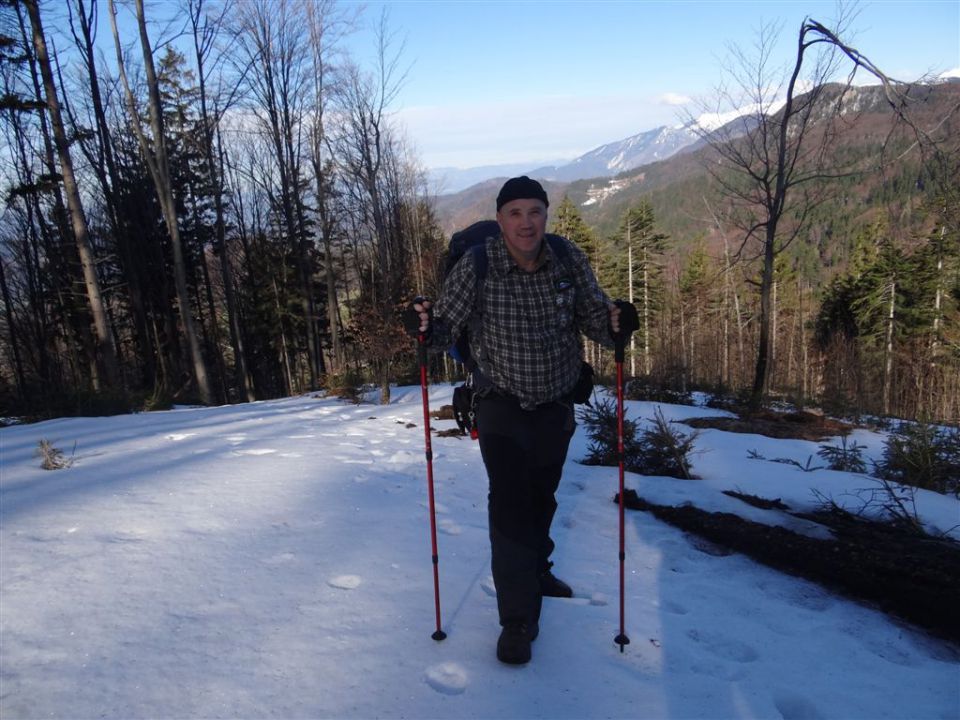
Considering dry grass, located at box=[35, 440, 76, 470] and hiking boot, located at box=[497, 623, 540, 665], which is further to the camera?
dry grass, located at box=[35, 440, 76, 470]

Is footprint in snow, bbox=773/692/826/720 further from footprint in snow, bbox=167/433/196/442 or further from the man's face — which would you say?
footprint in snow, bbox=167/433/196/442

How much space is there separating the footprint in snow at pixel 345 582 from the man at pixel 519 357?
2.69 feet

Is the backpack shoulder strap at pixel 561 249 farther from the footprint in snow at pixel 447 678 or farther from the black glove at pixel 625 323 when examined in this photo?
the footprint in snow at pixel 447 678

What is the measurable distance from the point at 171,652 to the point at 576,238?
3346 centimetres

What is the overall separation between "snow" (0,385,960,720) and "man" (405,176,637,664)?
41cm

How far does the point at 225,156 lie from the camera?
20.7m

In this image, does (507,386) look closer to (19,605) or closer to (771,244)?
(19,605)

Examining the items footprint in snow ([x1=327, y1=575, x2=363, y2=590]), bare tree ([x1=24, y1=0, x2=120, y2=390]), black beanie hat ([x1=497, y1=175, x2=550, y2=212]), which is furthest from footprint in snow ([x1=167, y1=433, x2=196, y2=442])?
bare tree ([x1=24, y1=0, x2=120, y2=390])

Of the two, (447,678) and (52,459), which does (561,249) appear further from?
(52,459)

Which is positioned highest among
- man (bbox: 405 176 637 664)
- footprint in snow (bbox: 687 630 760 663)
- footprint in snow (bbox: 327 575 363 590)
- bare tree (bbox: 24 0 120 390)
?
bare tree (bbox: 24 0 120 390)

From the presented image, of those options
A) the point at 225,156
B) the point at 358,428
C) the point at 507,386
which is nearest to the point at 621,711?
the point at 507,386

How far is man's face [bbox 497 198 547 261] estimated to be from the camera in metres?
2.30

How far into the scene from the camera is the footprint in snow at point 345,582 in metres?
2.62

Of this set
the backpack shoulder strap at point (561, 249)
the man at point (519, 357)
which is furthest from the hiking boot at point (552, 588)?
the backpack shoulder strap at point (561, 249)
